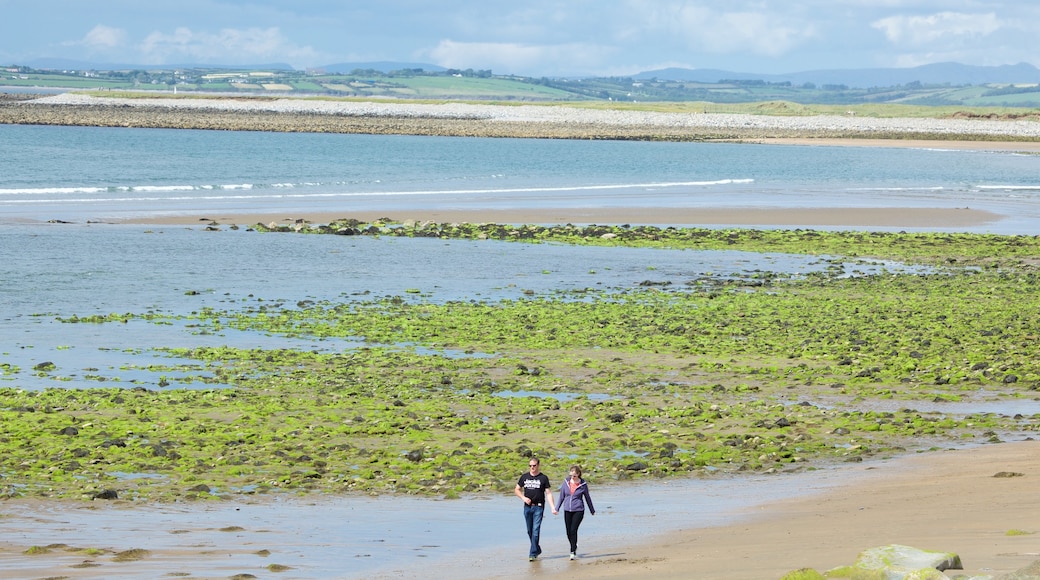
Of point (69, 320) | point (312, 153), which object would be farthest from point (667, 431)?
point (312, 153)

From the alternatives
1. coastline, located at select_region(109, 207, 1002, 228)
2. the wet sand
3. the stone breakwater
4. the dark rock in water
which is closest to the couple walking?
the wet sand

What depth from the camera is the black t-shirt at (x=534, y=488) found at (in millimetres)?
11781

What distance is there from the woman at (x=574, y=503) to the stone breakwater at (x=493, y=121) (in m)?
129

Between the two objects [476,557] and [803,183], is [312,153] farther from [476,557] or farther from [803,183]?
[476,557]

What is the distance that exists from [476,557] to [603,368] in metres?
10.0

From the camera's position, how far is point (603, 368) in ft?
70.7

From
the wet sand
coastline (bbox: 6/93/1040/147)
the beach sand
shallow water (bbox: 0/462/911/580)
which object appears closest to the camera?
the beach sand

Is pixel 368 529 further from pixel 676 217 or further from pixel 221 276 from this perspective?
pixel 676 217

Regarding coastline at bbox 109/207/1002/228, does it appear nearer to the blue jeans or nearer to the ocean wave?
the ocean wave

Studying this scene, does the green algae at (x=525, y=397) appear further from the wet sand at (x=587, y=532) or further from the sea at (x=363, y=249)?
the sea at (x=363, y=249)

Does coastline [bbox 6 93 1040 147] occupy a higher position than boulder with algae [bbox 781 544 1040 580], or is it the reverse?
coastline [bbox 6 93 1040 147]

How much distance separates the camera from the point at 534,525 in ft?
38.5

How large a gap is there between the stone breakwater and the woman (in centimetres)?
12916

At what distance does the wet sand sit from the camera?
11.0 meters
